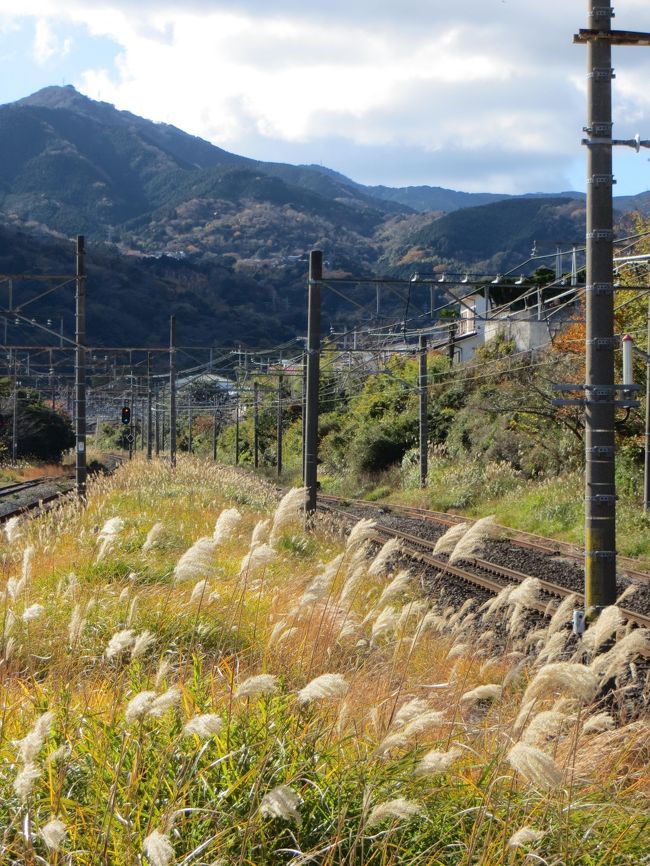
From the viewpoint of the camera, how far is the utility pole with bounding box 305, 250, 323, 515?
20266 millimetres

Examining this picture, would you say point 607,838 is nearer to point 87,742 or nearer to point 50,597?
point 87,742

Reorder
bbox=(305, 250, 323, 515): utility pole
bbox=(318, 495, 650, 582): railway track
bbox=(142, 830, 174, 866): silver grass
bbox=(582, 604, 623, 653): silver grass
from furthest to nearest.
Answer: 1. bbox=(305, 250, 323, 515): utility pole
2. bbox=(318, 495, 650, 582): railway track
3. bbox=(582, 604, 623, 653): silver grass
4. bbox=(142, 830, 174, 866): silver grass

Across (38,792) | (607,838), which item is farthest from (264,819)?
(607,838)

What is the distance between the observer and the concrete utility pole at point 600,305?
8.77 m

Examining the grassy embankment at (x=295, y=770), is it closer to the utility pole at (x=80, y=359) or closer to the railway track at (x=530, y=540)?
the railway track at (x=530, y=540)

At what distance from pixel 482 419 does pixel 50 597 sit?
30768 mm

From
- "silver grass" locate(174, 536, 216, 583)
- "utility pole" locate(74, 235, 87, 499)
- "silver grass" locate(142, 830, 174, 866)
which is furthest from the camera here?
"utility pole" locate(74, 235, 87, 499)

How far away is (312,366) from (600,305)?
41.3ft

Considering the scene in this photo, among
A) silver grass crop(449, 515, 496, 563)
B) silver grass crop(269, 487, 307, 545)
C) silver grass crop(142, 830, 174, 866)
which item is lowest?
silver grass crop(142, 830, 174, 866)

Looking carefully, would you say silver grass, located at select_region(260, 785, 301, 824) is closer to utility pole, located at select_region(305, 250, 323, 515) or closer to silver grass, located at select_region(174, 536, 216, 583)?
silver grass, located at select_region(174, 536, 216, 583)

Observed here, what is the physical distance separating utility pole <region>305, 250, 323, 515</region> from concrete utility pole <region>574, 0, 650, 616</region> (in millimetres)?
10751

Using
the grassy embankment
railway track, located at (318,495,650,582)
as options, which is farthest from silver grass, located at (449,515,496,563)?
railway track, located at (318,495,650,582)

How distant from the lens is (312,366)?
69.2 feet

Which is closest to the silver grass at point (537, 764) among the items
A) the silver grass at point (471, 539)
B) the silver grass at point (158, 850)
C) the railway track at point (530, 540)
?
the silver grass at point (158, 850)
